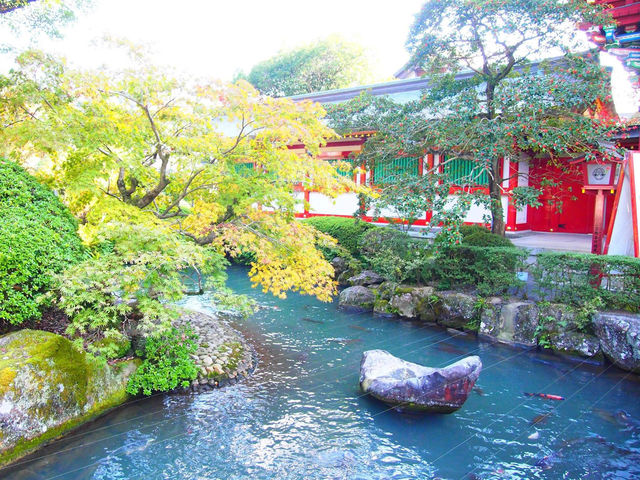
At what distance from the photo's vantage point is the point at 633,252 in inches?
369

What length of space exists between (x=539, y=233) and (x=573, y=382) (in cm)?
845

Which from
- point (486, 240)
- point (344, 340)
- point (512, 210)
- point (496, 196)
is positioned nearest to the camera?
point (344, 340)

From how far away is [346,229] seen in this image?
50.0 feet

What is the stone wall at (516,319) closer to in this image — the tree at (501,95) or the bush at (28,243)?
the tree at (501,95)

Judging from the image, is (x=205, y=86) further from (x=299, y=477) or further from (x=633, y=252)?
(x=633, y=252)

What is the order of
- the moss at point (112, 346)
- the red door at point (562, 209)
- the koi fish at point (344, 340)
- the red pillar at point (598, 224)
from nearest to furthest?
the moss at point (112, 346) → the koi fish at point (344, 340) → the red pillar at point (598, 224) → the red door at point (562, 209)

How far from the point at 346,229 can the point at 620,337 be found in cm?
857

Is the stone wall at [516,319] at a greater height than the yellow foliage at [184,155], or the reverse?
the yellow foliage at [184,155]

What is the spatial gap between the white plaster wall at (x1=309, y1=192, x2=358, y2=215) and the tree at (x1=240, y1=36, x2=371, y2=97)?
54.9 ft

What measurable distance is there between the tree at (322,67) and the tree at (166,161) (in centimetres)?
2589

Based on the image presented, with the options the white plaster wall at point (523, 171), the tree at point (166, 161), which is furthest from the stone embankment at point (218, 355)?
the white plaster wall at point (523, 171)

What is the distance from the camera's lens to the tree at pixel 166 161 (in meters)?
6.41

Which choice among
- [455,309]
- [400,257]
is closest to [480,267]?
[455,309]

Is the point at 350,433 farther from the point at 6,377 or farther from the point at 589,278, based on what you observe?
the point at 589,278
